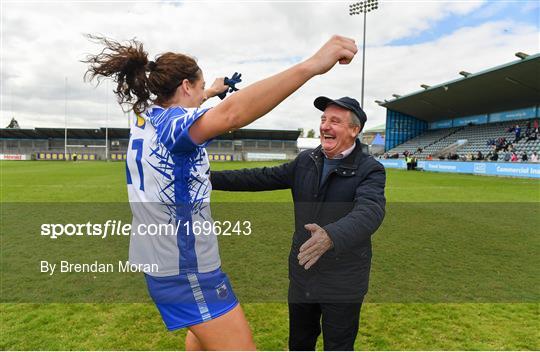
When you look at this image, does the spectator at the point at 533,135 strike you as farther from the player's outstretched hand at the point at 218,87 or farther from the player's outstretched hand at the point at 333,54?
the player's outstretched hand at the point at 333,54

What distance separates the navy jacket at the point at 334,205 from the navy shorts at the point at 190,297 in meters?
0.74

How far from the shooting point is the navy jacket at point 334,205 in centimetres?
221

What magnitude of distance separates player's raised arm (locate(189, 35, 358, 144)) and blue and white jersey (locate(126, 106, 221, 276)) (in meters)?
0.26

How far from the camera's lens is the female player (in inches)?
71.5

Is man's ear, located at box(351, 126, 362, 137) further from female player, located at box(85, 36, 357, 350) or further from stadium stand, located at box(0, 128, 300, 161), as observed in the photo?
stadium stand, located at box(0, 128, 300, 161)

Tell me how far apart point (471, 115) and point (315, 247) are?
49.9m

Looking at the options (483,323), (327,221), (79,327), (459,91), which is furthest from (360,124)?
(459,91)

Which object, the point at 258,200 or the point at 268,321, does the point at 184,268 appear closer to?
the point at 268,321

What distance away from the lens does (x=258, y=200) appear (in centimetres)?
1377

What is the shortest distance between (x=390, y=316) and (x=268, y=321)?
57.2 inches
